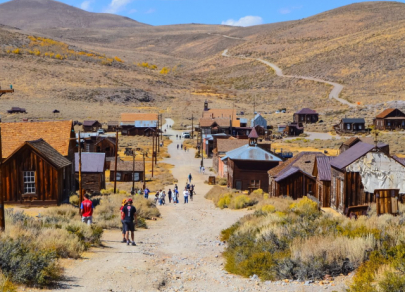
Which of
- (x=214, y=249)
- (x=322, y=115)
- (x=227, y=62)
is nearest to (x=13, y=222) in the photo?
(x=214, y=249)

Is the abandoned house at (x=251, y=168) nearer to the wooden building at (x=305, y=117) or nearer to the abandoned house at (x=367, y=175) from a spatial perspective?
the abandoned house at (x=367, y=175)

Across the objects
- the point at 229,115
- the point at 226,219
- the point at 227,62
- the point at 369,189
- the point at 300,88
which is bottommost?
the point at 226,219

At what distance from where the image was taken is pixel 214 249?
15.8 m

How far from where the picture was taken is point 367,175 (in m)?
21.0

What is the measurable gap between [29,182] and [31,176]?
11.6 inches

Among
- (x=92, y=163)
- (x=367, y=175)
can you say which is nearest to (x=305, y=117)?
(x=92, y=163)

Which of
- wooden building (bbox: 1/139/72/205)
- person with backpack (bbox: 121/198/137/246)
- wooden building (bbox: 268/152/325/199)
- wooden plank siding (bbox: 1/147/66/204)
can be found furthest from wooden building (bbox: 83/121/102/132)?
person with backpack (bbox: 121/198/137/246)

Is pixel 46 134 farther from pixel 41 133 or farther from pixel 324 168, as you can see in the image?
pixel 324 168

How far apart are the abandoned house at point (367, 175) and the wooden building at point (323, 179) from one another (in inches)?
103

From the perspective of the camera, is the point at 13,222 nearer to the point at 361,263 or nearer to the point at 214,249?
the point at 214,249

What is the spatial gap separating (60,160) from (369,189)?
48.1ft

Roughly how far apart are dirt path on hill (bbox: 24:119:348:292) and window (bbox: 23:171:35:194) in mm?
6569

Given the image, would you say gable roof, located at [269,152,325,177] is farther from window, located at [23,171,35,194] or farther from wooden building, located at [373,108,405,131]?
wooden building, located at [373,108,405,131]

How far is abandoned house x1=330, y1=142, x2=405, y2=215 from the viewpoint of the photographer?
2077 cm
